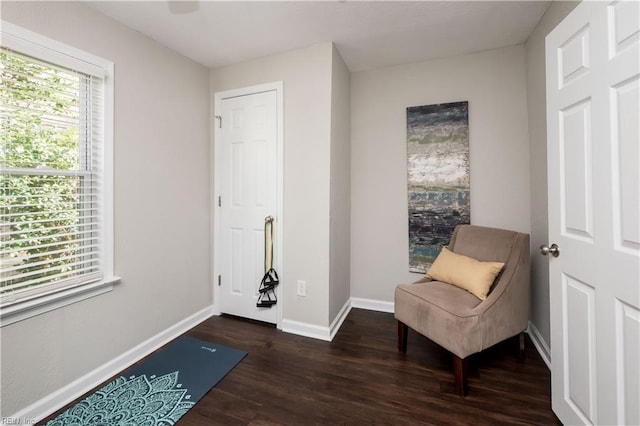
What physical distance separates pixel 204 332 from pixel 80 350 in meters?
0.89

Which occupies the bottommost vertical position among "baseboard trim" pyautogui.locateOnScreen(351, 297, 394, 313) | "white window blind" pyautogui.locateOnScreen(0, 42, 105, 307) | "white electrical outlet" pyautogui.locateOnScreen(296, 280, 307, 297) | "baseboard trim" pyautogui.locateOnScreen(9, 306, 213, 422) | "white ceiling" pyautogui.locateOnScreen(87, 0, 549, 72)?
"baseboard trim" pyautogui.locateOnScreen(9, 306, 213, 422)

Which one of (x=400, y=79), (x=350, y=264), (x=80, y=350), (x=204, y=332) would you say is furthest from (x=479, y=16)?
(x=80, y=350)

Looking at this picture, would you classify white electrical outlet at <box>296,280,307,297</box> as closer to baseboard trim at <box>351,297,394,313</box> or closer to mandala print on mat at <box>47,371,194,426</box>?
baseboard trim at <box>351,297,394,313</box>

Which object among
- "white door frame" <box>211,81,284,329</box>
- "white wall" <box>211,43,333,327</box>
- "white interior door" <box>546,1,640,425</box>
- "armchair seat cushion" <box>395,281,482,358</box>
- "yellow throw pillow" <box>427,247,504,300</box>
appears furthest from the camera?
"white door frame" <box>211,81,284,329</box>

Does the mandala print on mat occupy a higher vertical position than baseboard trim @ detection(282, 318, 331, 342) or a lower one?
lower

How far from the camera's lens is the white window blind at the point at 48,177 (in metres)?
1.43

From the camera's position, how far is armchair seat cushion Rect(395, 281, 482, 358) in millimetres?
1595

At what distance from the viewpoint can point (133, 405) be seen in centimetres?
155

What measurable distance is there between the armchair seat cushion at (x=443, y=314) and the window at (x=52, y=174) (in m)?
2.09

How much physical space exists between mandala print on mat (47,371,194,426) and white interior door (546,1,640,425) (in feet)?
Result: 6.59

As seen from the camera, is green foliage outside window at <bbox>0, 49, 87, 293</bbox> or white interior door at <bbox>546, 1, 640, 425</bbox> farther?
green foliage outside window at <bbox>0, 49, 87, 293</bbox>

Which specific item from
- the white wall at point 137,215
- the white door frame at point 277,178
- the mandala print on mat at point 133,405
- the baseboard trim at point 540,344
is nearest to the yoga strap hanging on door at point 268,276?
the white door frame at point 277,178

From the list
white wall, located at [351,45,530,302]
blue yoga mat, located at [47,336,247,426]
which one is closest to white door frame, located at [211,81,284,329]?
blue yoga mat, located at [47,336,247,426]

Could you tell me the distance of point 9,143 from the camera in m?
1.42
